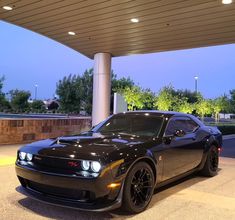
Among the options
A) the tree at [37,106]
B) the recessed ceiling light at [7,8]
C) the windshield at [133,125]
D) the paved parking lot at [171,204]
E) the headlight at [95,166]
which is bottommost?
the paved parking lot at [171,204]

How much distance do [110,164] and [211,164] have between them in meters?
3.82

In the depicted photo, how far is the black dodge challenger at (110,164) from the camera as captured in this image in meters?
4.66

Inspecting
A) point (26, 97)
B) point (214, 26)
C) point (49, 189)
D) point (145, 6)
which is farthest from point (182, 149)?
point (26, 97)

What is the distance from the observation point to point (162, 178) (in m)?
5.83

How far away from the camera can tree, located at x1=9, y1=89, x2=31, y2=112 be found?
5022 cm

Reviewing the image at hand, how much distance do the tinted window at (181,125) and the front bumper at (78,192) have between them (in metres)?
1.90

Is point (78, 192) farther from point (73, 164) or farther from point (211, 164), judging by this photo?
point (211, 164)

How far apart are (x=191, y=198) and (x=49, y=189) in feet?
8.03

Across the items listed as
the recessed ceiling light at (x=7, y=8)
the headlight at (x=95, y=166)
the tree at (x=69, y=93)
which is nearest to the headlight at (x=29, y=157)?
the headlight at (x=95, y=166)

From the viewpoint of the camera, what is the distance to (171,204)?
5.64 metres

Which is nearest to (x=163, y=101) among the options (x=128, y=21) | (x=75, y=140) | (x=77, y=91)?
(x=128, y=21)

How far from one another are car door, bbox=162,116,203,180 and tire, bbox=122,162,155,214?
58 cm

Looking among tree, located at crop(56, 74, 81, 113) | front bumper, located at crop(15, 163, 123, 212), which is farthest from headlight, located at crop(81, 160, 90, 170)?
tree, located at crop(56, 74, 81, 113)

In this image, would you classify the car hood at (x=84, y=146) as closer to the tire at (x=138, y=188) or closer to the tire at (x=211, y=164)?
the tire at (x=138, y=188)
